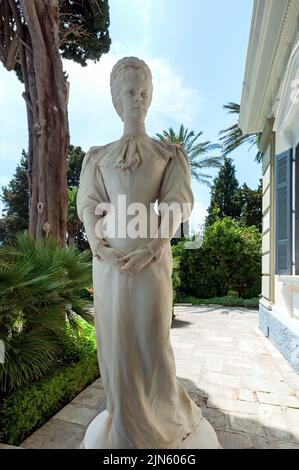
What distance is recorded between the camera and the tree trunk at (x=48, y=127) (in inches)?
175

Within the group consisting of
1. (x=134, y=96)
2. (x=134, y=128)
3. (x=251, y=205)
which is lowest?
(x=134, y=128)

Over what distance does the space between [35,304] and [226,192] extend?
66.4 ft

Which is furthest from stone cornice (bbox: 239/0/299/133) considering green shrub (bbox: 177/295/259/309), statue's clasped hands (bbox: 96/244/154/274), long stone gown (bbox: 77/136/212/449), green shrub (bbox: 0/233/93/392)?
green shrub (bbox: 177/295/259/309)

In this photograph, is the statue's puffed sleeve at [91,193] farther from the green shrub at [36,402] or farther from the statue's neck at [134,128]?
the green shrub at [36,402]

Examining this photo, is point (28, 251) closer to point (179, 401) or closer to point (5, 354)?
point (5, 354)

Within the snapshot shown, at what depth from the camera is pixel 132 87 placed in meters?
1.54

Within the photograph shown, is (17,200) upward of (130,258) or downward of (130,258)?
upward

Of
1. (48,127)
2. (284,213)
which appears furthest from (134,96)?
(284,213)

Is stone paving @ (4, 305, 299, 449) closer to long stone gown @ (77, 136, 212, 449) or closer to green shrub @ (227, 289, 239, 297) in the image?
long stone gown @ (77, 136, 212, 449)

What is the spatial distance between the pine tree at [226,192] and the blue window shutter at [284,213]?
52.3ft

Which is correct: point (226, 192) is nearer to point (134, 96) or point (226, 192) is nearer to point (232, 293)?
point (232, 293)

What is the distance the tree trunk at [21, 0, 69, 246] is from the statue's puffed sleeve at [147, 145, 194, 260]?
3303 millimetres

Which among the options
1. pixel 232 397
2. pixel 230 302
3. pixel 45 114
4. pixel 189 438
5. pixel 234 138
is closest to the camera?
pixel 189 438
